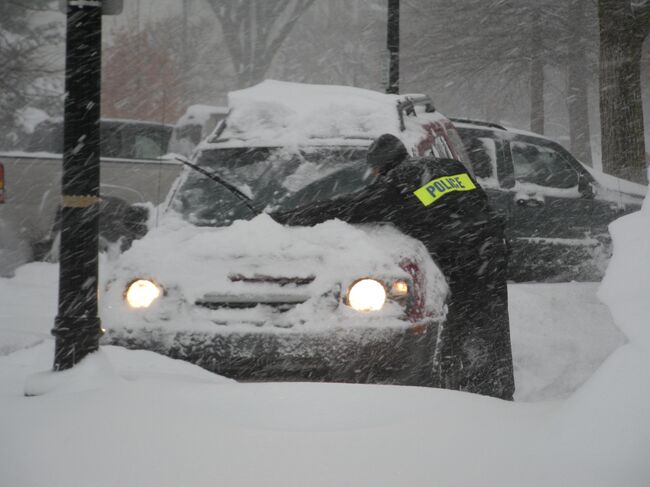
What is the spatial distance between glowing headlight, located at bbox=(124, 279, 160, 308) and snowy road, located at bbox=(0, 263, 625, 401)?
226 cm

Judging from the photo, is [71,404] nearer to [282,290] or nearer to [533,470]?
[282,290]

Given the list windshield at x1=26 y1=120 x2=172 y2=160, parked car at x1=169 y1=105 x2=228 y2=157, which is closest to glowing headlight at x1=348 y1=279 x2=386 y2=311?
windshield at x1=26 y1=120 x2=172 y2=160

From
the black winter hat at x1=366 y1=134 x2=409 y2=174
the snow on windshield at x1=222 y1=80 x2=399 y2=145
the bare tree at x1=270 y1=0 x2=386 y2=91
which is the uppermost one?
the bare tree at x1=270 y1=0 x2=386 y2=91

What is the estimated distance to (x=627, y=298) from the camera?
247 centimetres

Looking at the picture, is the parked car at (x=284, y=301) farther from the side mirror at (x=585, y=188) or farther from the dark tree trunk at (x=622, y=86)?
the dark tree trunk at (x=622, y=86)

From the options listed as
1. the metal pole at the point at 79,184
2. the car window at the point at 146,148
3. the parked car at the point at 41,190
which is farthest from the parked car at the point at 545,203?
the metal pole at the point at 79,184

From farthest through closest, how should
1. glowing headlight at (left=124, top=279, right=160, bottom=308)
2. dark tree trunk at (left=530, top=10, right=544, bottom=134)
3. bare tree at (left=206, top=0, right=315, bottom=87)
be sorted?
bare tree at (left=206, top=0, right=315, bottom=87), dark tree trunk at (left=530, top=10, right=544, bottom=134), glowing headlight at (left=124, top=279, right=160, bottom=308)

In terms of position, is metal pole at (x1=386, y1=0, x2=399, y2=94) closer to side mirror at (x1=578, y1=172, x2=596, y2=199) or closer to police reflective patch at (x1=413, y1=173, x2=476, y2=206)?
side mirror at (x1=578, y1=172, x2=596, y2=199)

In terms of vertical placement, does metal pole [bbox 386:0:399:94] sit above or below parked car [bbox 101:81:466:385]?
above

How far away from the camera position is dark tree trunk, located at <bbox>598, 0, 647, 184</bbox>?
12656 mm

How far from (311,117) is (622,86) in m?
8.84

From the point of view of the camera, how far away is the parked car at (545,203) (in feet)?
28.9

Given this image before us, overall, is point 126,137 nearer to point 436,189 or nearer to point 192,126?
point 192,126

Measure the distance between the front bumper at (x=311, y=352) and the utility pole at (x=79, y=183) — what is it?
53 centimetres
